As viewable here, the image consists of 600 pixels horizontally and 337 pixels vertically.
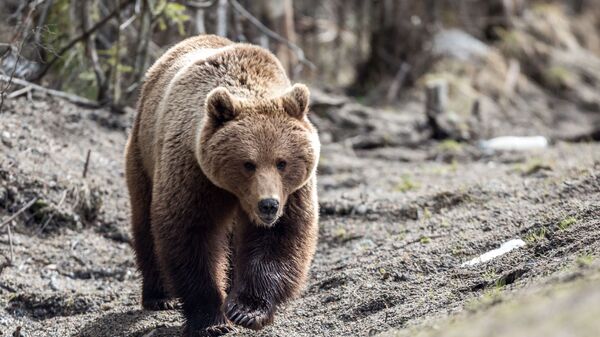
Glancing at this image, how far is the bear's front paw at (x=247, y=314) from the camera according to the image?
5426 millimetres

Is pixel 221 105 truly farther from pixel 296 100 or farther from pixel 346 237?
pixel 346 237

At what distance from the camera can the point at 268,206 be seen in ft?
16.9

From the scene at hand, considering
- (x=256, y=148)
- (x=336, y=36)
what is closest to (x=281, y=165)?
(x=256, y=148)

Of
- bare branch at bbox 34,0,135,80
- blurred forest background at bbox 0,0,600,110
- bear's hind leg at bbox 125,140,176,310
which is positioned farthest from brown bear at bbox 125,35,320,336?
blurred forest background at bbox 0,0,600,110

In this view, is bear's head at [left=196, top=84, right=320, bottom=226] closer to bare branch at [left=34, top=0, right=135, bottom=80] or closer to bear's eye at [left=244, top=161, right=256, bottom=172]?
bear's eye at [left=244, top=161, right=256, bottom=172]

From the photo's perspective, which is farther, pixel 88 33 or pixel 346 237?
pixel 88 33

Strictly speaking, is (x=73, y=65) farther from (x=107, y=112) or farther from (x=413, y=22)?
(x=413, y=22)

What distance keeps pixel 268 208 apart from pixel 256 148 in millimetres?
419

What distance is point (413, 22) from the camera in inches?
634

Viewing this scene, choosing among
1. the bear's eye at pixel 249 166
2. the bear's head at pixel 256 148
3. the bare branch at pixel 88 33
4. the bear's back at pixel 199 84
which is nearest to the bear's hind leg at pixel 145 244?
the bear's back at pixel 199 84

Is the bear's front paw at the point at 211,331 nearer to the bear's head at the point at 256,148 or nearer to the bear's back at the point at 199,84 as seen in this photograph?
the bear's head at the point at 256,148

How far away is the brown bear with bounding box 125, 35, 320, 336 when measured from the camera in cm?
540

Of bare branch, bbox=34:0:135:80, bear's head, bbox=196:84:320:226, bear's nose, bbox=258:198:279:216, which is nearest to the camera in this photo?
bear's nose, bbox=258:198:279:216

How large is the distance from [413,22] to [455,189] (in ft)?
26.5
